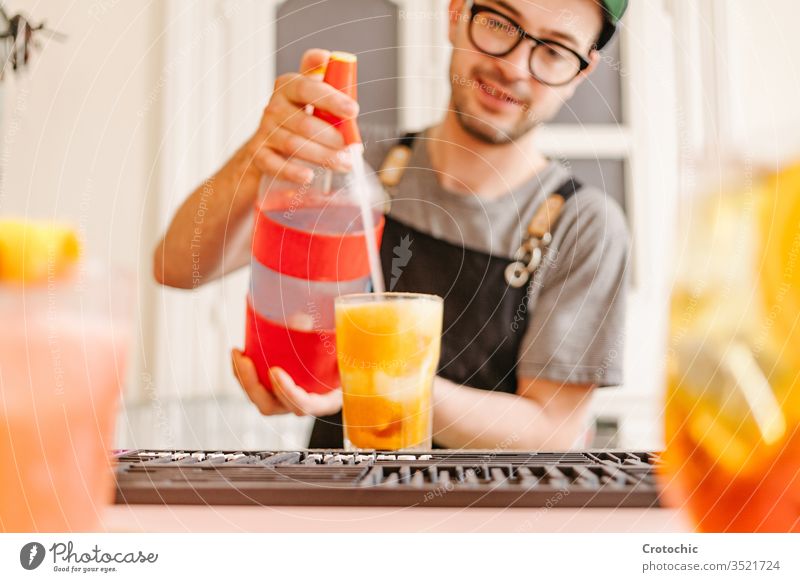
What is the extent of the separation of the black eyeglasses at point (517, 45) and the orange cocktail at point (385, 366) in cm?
14

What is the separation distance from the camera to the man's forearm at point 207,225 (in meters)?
0.34

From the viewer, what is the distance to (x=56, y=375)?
0.23 meters

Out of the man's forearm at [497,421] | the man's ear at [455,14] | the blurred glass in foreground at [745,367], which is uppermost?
the man's ear at [455,14]

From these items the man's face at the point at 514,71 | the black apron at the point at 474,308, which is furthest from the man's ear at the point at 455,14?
the black apron at the point at 474,308

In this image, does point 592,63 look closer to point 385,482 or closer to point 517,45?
point 517,45

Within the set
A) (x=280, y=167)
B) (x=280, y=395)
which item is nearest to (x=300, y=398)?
(x=280, y=395)

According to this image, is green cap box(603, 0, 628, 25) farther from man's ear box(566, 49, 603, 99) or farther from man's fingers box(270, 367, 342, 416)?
man's fingers box(270, 367, 342, 416)

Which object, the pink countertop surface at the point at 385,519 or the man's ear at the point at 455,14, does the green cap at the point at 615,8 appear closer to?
the man's ear at the point at 455,14

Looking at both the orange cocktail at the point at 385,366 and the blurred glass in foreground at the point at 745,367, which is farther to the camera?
the orange cocktail at the point at 385,366

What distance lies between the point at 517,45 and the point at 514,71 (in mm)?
14

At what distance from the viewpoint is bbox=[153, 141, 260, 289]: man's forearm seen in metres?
0.34

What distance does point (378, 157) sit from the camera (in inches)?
14.0
